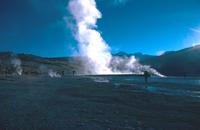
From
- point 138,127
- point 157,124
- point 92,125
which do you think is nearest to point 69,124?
point 92,125

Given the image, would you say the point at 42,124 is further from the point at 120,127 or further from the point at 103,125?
the point at 120,127

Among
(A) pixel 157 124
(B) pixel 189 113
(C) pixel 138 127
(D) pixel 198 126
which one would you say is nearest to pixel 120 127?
(C) pixel 138 127

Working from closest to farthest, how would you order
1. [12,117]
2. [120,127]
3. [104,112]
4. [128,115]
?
[120,127]
[12,117]
[128,115]
[104,112]

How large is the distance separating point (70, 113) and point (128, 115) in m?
5.16

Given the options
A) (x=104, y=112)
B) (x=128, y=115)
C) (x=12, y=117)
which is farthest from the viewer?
(x=104, y=112)

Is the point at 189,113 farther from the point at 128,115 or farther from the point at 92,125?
the point at 92,125

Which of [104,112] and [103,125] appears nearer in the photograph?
[103,125]

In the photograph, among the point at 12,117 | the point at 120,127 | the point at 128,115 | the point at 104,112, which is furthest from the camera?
the point at 104,112

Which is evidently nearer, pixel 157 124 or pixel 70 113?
pixel 157 124

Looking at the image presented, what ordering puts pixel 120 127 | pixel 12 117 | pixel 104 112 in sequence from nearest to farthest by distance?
pixel 120 127, pixel 12 117, pixel 104 112

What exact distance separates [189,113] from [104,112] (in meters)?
7.77

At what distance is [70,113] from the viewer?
21094 mm

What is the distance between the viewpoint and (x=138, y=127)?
16.3 meters

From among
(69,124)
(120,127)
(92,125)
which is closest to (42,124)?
(69,124)
